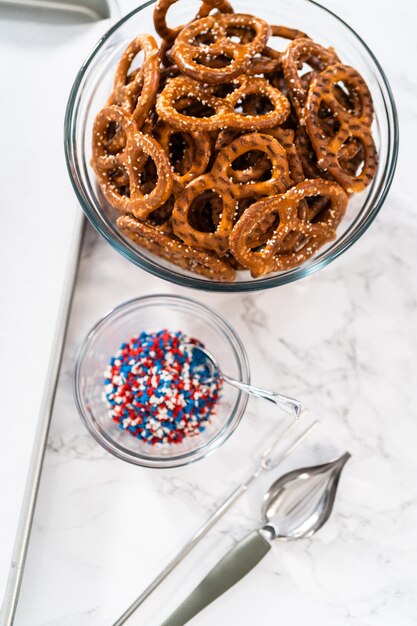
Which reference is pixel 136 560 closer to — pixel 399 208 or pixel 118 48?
pixel 399 208

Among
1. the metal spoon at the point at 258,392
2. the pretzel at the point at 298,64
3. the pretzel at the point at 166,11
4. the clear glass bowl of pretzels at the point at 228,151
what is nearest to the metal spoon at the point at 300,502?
the metal spoon at the point at 258,392

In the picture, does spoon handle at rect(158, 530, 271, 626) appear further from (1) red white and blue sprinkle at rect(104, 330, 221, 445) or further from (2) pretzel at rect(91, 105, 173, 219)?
(2) pretzel at rect(91, 105, 173, 219)

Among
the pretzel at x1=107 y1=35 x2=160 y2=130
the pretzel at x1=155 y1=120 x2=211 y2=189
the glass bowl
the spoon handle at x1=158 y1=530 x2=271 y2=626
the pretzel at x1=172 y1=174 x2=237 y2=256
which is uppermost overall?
the pretzel at x1=107 y1=35 x2=160 y2=130

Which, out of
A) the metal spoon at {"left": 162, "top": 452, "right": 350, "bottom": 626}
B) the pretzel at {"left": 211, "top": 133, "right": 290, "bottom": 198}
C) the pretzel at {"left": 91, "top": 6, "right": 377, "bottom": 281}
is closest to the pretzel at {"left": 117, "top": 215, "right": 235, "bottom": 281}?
the pretzel at {"left": 91, "top": 6, "right": 377, "bottom": 281}

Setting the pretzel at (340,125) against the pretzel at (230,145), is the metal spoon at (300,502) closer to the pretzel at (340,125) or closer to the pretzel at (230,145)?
the pretzel at (230,145)

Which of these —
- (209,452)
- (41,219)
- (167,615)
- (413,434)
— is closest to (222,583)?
(167,615)

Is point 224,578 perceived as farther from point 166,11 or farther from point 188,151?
point 166,11

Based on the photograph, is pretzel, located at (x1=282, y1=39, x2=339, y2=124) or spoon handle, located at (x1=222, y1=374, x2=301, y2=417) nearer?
pretzel, located at (x1=282, y1=39, x2=339, y2=124)

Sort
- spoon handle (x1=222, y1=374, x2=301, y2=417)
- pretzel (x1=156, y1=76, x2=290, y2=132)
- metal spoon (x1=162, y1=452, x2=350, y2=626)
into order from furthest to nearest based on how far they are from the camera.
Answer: metal spoon (x1=162, y1=452, x2=350, y2=626) → spoon handle (x1=222, y1=374, x2=301, y2=417) → pretzel (x1=156, y1=76, x2=290, y2=132)
